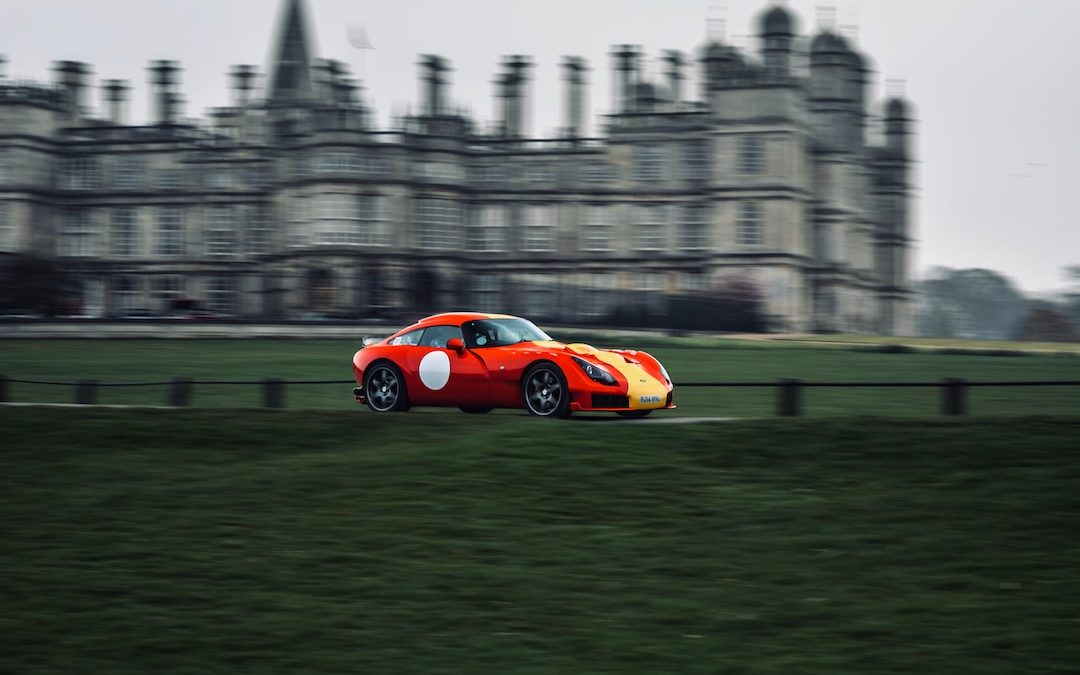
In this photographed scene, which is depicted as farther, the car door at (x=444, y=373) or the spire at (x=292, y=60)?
the spire at (x=292, y=60)

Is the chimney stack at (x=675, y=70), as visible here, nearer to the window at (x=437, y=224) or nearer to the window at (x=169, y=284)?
the window at (x=437, y=224)

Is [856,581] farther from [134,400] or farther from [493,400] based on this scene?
[134,400]

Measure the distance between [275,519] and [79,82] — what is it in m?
85.8

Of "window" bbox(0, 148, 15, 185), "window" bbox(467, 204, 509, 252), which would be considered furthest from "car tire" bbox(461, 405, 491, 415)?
"window" bbox(0, 148, 15, 185)

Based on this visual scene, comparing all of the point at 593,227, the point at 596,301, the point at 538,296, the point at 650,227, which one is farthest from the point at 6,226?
the point at 596,301

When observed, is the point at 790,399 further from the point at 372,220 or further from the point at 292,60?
the point at 292,60

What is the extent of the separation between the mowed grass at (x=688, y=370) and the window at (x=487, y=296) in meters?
13.2

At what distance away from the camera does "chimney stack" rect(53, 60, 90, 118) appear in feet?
298

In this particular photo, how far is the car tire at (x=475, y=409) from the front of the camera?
727 inches

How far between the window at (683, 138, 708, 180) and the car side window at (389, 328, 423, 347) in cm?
6312

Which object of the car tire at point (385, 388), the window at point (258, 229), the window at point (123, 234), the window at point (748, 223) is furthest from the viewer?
the window at point (123, 234)

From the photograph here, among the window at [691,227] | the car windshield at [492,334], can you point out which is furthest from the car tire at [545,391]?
the window at [691,227]

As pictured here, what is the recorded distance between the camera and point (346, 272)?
75.8m

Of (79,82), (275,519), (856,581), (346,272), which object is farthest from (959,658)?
(79,82)
